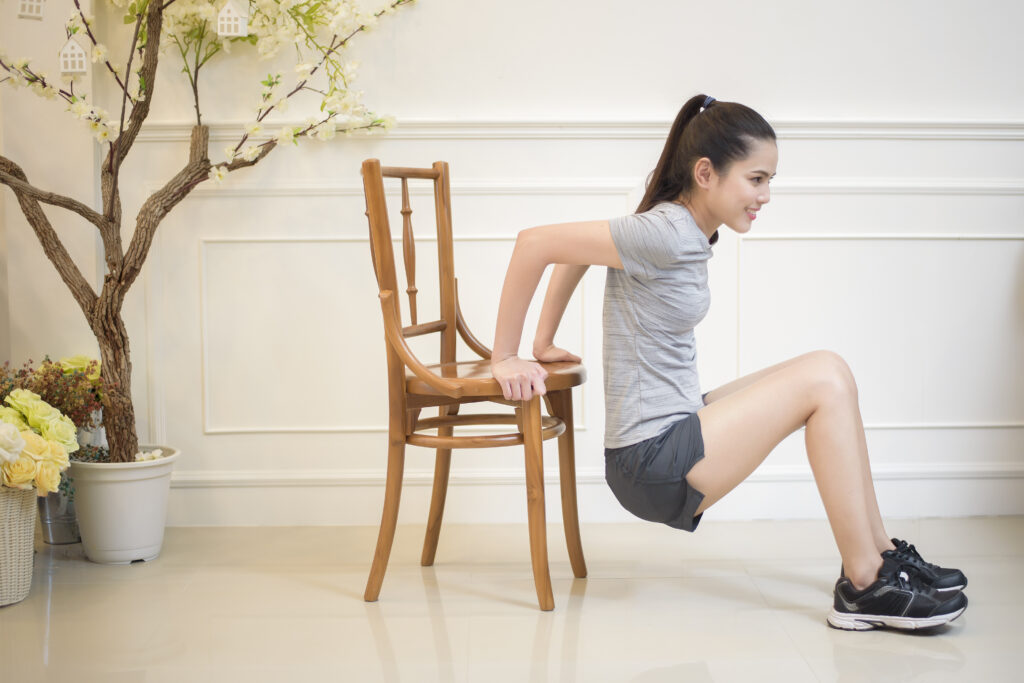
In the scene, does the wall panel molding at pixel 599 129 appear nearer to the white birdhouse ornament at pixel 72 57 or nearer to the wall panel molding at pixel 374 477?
the white birdhouse ornament at pixel 72 57

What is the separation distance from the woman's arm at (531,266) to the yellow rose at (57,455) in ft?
3.21

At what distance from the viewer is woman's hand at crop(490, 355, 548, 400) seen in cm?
171

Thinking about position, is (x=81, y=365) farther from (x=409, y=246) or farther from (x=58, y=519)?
(x=409, y=246)

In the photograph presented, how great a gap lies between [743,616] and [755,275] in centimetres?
105

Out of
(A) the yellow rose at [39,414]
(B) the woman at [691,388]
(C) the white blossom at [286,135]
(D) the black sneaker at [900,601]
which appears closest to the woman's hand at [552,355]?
(B) the woman at [691,388]

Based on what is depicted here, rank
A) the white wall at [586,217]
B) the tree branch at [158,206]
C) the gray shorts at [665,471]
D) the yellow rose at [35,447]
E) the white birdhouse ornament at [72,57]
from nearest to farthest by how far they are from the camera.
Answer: the gray shorts at [665,471] → the yellow rose at [35,447] → the white birdhouse ornament at [72,57] → the tree branch at [158,206] → the white wall at [586,217]

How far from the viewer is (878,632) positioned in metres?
1.71

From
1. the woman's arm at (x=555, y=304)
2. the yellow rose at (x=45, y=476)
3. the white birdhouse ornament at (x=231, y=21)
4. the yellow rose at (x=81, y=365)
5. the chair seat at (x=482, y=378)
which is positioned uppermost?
the white birdhouse ornament at (x=231, y=21)

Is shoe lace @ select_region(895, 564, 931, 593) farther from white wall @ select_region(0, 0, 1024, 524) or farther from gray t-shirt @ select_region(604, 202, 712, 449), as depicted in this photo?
white wall @ select_region(0, 0, 1024, 524)

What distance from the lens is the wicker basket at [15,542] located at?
6.24 ft

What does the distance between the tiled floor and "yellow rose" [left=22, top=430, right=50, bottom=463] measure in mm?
326

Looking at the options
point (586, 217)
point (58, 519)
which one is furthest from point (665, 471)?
point (58, 519)

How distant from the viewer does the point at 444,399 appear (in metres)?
1.95

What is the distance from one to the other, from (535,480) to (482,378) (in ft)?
0.76
